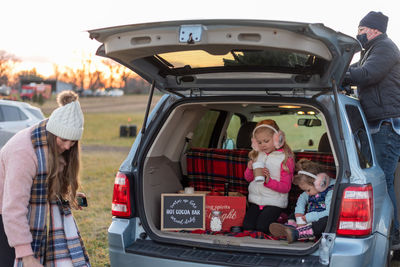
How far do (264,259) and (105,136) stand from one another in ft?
77.7

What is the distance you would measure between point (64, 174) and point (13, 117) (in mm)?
9550

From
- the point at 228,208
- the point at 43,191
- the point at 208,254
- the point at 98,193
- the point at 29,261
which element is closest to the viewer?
the point at 29,261

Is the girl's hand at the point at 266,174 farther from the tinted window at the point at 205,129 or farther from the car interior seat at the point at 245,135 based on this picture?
the car interior seat at the point at 245,135

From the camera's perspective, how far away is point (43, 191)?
283 centimetres

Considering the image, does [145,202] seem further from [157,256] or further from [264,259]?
[264,259]

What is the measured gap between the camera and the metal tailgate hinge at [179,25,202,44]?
8.84ft

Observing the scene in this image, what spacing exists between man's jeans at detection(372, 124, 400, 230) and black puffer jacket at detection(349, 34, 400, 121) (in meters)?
0.15

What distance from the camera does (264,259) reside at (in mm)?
3039

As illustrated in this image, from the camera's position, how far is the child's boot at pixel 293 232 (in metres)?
3.37

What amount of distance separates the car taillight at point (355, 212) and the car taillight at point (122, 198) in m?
1.45

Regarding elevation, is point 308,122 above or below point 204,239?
above

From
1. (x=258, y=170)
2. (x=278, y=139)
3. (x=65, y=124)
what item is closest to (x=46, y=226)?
(x=65, y=124)

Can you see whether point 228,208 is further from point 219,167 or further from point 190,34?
point 190,34

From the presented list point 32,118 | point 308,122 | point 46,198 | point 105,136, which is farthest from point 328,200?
point 105,136
